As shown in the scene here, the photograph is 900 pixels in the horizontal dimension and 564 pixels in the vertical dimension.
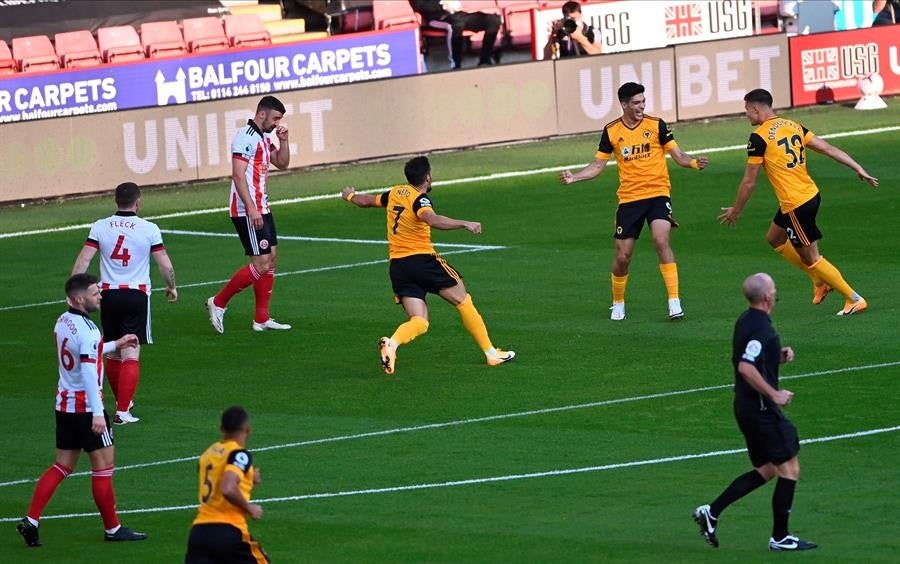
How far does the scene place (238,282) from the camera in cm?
1994

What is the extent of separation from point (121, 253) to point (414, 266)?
108 inches

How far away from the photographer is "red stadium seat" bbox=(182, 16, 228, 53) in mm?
37281

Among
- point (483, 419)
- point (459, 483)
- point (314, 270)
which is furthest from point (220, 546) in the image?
point (314, 270)

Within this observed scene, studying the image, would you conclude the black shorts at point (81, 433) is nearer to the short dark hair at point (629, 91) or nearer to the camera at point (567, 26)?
the short dark hair at point (629, 91)

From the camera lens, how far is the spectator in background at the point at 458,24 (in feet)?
127

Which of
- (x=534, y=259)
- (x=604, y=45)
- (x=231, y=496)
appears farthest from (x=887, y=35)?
(x=231, y=496)

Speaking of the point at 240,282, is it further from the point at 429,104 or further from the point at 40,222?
the point at 429,104

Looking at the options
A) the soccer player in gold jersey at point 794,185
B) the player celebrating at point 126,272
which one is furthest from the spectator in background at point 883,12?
the player celebrating at point 126,272

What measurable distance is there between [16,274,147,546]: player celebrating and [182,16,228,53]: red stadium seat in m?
24.9

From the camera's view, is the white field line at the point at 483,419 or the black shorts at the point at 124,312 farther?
the black shorts at the point at 124,312

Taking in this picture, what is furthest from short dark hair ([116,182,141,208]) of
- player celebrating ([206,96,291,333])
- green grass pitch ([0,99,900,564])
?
player celebrating ([206,96,291,333])

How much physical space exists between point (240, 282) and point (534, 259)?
4.72 m

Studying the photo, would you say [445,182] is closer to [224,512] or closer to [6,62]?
[6,62]

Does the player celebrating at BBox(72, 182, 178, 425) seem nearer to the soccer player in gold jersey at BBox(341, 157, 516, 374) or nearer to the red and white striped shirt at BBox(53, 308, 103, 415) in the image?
the soccer player in gold jersey at BBox(341, 157, 516, 374)
